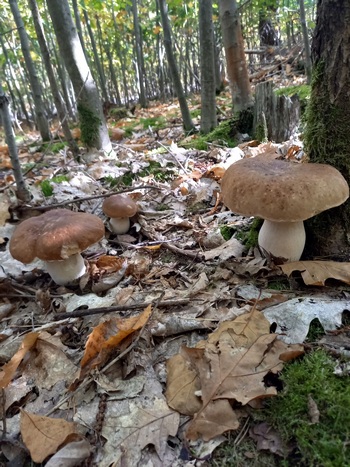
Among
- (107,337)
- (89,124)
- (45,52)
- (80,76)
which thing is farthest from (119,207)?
(80,76)

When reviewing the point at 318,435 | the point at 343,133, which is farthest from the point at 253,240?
the point at 318,435

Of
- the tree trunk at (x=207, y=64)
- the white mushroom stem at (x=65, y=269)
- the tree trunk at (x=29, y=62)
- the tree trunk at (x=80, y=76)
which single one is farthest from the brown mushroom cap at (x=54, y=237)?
the tree trunk at (x=29, y=62)

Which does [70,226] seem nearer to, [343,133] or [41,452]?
[41,452]

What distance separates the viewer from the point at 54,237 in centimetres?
259

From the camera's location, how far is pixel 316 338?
6.29 feet

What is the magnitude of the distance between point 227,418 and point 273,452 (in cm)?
23

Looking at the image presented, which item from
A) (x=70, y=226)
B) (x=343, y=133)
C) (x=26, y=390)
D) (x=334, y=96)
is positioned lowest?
(x=26, y=390)

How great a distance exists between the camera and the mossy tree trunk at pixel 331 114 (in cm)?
231

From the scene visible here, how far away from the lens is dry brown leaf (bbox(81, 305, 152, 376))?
197cm

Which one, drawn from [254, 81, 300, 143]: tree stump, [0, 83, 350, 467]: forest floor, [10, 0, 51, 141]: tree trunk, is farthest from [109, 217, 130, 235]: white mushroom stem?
[10, 0, 51, 141]: tree trunk

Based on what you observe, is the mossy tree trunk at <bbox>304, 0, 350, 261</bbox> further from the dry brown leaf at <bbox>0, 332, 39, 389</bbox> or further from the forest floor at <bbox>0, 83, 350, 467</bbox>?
the dry brown leaf at <bbox>0, 332, 39, 389</bbox>

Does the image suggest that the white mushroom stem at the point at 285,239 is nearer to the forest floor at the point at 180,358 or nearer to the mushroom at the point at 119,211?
the forest floor at the point at 180,358

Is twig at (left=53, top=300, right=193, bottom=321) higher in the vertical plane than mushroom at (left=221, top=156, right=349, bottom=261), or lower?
lower

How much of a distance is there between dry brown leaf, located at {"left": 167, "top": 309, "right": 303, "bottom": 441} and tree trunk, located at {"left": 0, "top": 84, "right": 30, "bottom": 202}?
117 inches
